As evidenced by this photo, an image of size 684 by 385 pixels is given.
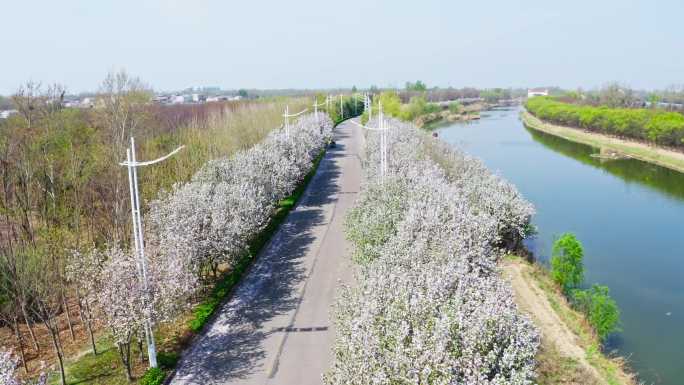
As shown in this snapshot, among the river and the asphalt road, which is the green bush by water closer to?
the river

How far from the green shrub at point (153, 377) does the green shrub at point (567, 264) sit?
19035 mm

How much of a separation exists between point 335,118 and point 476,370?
89.9 meters

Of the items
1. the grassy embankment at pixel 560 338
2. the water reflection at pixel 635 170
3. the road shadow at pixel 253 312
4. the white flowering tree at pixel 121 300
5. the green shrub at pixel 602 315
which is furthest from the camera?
the water reflection at pixel 635 170

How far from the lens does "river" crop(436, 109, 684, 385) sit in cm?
2230

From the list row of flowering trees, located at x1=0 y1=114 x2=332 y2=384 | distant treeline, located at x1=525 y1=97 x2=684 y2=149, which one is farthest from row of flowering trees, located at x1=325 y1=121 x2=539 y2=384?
distant treeline, located at x1=525 y1=97 x2=684 y2=149

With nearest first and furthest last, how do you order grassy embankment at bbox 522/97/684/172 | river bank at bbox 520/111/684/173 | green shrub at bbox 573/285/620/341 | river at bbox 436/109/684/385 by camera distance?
1. green shrub at bbox 573/285/620/341
2. river at bbox 436/109/684/385
3. river bank at bbox 520/111/684/173
4. grassy embankment at bbox 522/97/684/172

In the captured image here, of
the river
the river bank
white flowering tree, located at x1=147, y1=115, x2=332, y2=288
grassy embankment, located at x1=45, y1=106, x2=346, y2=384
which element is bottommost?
the river

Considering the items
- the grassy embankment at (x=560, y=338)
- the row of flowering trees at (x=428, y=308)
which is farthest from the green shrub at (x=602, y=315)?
the row of flowering trees at (x=428, y=308)

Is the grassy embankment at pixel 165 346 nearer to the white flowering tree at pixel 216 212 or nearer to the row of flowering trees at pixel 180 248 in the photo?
the row of flowering trees at pixel 180 248

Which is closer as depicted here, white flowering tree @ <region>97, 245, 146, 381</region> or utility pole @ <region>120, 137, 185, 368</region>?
white flowering tree @ <region>97, 245, 146, 381</region>

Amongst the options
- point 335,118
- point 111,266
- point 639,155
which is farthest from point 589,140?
point 111,266

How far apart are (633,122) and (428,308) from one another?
8125 cm

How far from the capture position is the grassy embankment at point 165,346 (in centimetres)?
1641

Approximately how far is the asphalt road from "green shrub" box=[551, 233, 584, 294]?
34.5 ft
